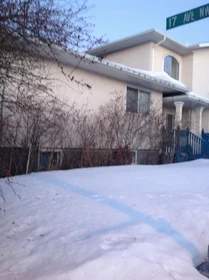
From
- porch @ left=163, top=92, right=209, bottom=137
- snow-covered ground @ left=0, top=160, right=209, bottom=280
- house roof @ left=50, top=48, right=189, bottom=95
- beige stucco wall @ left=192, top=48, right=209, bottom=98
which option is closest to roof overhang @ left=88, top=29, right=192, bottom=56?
beige stucco wall @ left=192, top=48, right=209, bottom=98

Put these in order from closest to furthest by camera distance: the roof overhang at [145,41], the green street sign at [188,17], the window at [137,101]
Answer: the green street sign at [188,17], the window at [137,101], the roof overhang at [145,41]

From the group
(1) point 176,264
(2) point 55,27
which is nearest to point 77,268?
(1) point 176,264

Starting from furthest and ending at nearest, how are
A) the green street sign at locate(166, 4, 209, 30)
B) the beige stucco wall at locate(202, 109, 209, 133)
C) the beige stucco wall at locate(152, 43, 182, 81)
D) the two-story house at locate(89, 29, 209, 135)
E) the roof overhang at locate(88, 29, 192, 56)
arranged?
the beige stucco wall at locate(202, 109, 209, 133) < the beige stucco wall at locate(152, 43, 182, 81) < the roof overhang at locate(88, 29, 192, 56) < the two-story house at locate(89, 29, 209, 135) < the green street sign at locate(166, 4, 209, 30)

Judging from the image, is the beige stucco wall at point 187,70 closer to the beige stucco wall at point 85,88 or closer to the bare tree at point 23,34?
the beige stucco wall at point 85,88

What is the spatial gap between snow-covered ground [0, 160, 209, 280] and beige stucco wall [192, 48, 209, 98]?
505 inches

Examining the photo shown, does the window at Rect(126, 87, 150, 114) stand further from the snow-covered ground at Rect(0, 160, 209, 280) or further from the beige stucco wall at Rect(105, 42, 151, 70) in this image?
the snow-covered ground at Rect(0, 160, 209, 280)

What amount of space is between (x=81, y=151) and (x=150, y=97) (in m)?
4.71

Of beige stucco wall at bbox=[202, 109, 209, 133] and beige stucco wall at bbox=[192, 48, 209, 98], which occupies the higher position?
beige stucco wall at bbox=[192, 48, 209, 98]

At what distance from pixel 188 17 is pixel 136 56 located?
1057cm

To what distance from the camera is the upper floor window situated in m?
16.7

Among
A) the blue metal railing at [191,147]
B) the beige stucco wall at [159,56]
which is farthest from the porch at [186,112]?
the beige stucco wall at [159,56]

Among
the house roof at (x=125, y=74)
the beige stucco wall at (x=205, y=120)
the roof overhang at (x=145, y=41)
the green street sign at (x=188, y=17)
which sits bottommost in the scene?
the beige stucco wall at (x=205, y=120)

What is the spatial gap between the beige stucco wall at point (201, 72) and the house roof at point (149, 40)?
0.52 metres

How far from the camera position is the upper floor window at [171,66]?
54.8 feet
